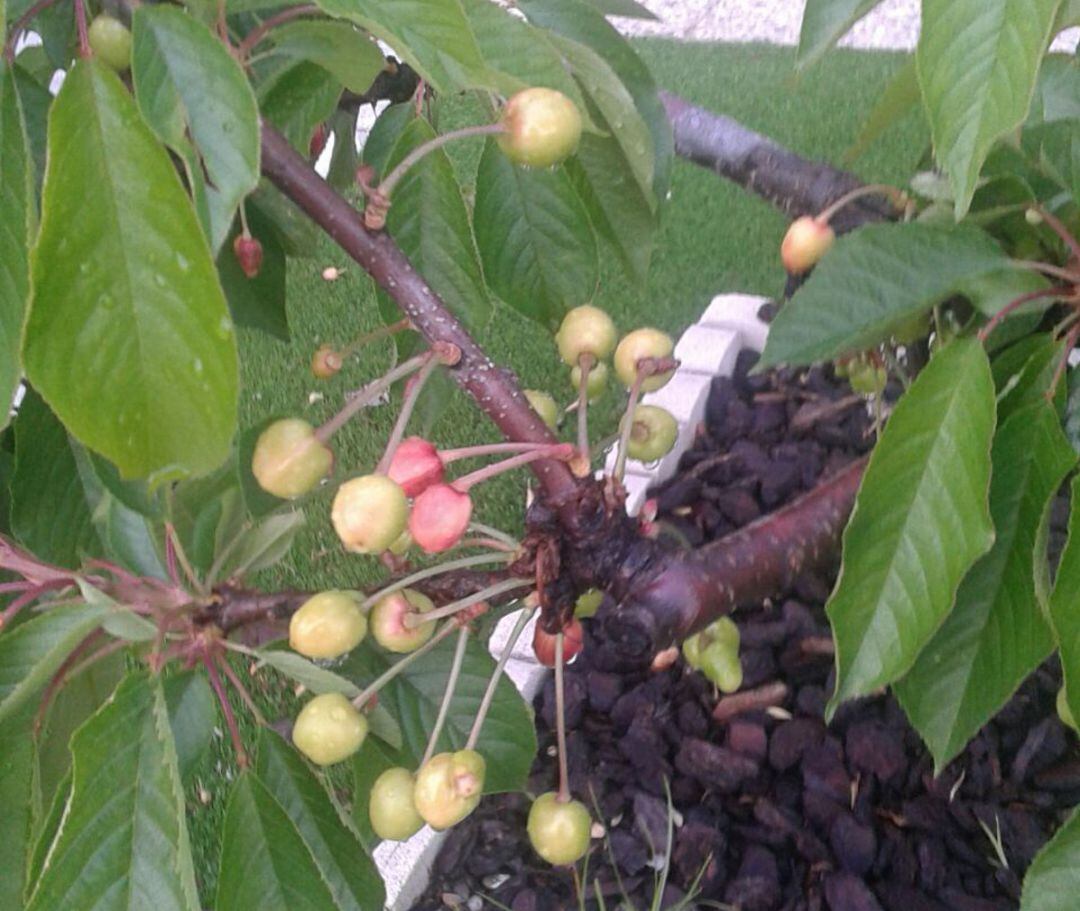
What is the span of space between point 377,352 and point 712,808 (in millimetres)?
1406

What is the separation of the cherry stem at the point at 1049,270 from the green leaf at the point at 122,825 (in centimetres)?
64

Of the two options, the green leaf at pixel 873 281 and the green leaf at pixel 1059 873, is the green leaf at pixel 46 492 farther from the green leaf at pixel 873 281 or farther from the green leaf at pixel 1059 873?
the green leaf at pixel 1059 873

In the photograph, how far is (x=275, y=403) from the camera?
2414 mm

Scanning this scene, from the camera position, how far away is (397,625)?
70cm

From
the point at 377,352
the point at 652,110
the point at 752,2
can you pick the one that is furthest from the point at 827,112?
the point at 652,110

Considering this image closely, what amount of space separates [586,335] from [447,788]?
320 millimetres

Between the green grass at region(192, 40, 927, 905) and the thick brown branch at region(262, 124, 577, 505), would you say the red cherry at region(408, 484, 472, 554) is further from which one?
the green grass at region(192, 40, 927, 905)

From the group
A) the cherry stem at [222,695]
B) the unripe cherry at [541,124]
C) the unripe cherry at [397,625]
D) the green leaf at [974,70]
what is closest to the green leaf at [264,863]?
the cherry stem at [222,695]

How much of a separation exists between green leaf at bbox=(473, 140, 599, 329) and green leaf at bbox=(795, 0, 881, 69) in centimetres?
20

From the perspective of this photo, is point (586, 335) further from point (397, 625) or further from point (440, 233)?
point (397, 625)

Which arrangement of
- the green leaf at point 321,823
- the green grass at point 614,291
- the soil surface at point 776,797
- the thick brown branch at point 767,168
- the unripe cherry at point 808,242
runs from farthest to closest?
the green grass at point 614,291
the soil surface at point 776,797
the thick brown branch at point 767,168
the unripe cherry at point 808,242
the green leaf at point 321,823

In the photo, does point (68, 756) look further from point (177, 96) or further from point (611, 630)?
point (177, 96)

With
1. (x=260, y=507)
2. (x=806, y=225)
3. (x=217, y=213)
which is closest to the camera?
(x=217, y=213)

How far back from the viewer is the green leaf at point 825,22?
0.71 m
